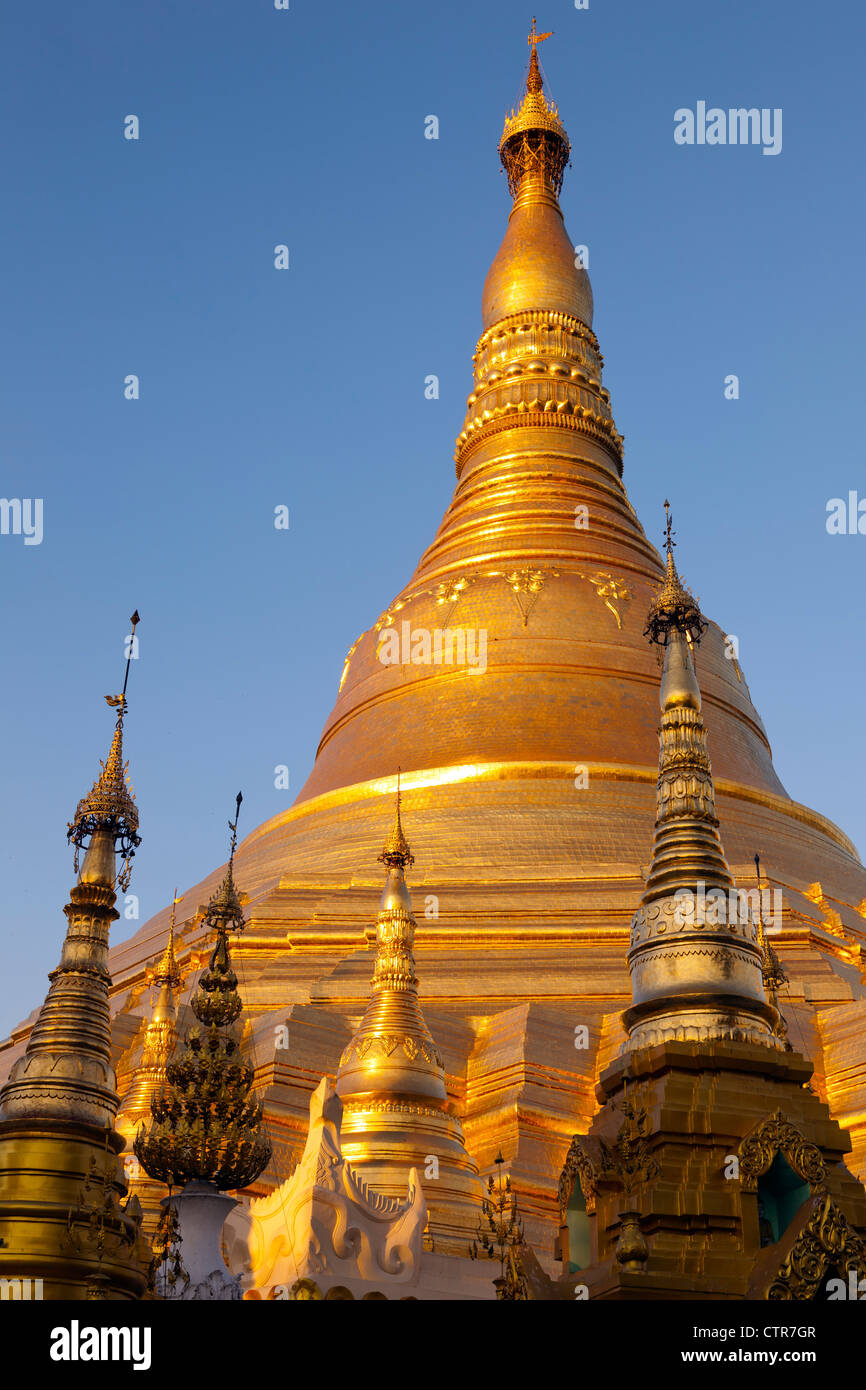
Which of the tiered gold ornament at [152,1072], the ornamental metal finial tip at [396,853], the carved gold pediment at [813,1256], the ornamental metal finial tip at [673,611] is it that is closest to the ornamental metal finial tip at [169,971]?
the tiered gold ornament at [152,1072]

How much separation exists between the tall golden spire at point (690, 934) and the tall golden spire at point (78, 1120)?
3.60 meters

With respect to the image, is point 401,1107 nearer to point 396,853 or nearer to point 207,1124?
point 396,853

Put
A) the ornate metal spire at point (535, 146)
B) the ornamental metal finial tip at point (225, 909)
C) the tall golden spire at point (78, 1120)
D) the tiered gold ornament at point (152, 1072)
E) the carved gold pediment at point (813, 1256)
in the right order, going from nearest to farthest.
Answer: the carved gold pediment at point (813, 1256) → the tall golden spire at point (78, 1120) → the ornamental metal finial tip at point (225, 909) → the tiered gold ornament at point (152, 1072) → the ornate metal spire at point (535, 146)

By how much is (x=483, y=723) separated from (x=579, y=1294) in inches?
640

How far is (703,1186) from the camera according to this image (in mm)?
8578

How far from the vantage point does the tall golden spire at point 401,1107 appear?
13.4 meters

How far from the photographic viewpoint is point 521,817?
21.9 m

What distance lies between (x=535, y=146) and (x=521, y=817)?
2112 centimetres

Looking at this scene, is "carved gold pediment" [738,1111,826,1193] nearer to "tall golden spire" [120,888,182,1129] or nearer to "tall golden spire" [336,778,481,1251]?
"tall golden spire" [336,778,481,1251]

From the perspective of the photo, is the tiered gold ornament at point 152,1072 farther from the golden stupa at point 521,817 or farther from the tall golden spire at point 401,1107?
the tall golden spire at point 401,1107

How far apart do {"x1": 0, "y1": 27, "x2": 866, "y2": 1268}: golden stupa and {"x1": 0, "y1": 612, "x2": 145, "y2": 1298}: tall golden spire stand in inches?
153

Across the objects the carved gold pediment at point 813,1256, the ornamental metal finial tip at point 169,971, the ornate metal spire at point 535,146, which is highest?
the ornate metal spire at point 535,146
